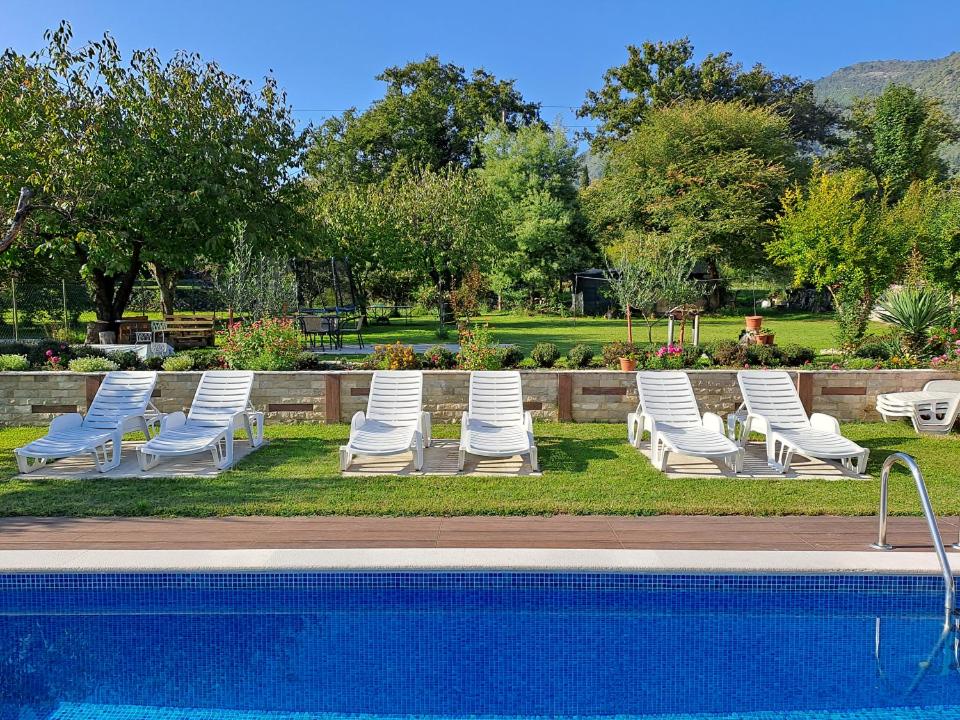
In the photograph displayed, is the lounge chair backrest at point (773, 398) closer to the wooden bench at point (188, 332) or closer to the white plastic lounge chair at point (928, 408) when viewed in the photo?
the white plastic lounge chair at point (928, 408)

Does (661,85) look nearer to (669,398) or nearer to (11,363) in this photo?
(669,398)

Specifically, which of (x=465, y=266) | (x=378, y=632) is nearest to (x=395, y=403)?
(x=378, y=632)

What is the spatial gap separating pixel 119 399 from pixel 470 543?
5669 millimetres

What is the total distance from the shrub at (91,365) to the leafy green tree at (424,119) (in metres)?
29.8

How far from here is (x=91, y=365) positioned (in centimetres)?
1001

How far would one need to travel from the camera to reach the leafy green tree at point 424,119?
4009 centimetres

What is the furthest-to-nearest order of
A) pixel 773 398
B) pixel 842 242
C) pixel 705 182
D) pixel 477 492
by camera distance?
pixel 705 182
pixel 842 242
pixel 773 398
pixel 477 492

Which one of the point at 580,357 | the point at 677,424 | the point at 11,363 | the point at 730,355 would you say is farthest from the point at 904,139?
the point at 11,363

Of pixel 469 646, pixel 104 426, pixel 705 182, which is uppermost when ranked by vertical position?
pixel 705 182

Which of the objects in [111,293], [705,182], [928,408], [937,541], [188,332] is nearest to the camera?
[937,541]

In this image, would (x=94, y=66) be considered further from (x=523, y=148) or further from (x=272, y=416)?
(x=523, y=148)

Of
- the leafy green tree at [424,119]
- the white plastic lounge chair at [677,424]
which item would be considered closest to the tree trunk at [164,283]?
the white plastic lounge chair at [677,424]

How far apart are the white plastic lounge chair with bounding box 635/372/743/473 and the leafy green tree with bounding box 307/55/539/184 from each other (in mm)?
32000

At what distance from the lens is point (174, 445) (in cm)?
755
